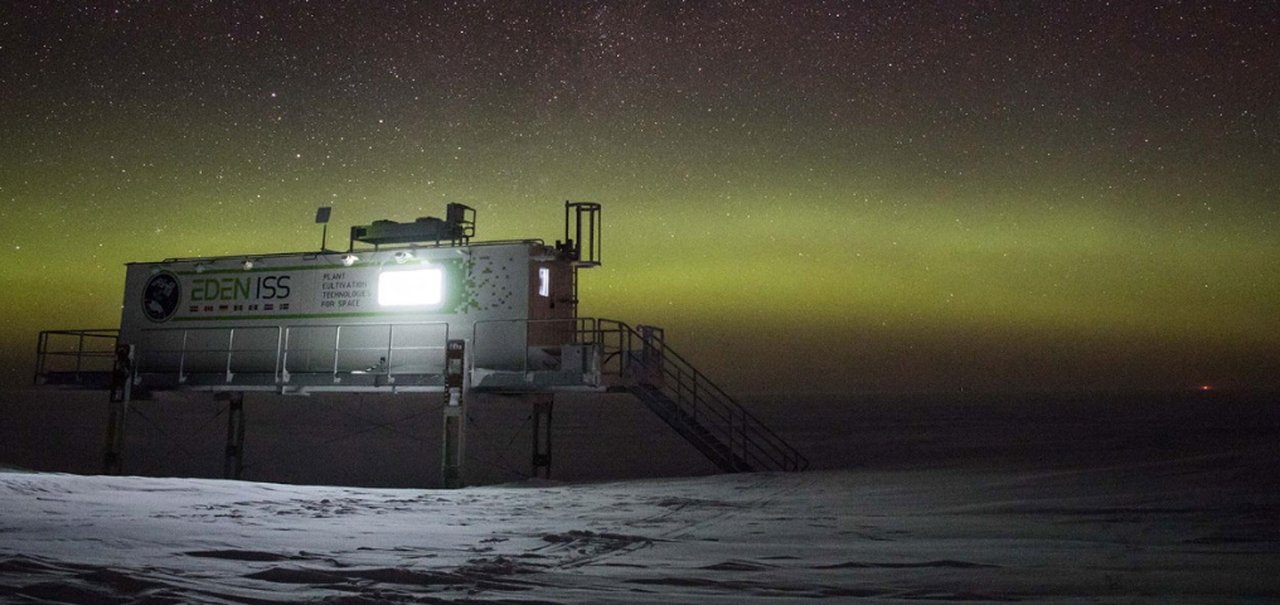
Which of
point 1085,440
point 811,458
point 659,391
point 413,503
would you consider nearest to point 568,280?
point 659,391

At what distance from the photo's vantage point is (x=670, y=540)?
34.7 ft

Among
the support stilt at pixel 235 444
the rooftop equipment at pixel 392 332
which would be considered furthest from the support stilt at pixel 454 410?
the support stilt at pixel 235 444

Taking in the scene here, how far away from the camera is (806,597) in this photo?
7.08 m

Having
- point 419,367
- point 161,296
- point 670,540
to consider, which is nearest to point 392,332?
point 419,367

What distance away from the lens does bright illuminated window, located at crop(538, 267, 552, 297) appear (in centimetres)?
2184

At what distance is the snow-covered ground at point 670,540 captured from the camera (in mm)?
7168

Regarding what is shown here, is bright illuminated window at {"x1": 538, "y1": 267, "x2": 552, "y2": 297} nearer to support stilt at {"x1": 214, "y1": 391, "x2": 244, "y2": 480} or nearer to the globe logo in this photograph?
the globe logo

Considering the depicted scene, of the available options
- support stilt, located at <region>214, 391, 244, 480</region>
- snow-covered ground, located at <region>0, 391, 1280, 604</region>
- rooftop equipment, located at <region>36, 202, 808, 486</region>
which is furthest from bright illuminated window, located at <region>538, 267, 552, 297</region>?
support stilt, located at <region>214, 391, 244, 480</region>

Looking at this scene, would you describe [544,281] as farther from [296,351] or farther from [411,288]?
[296,351]

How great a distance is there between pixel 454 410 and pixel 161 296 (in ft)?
36.0

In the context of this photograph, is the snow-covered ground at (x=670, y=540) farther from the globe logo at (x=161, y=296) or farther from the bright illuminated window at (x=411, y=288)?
the globe logo at (x=161, y=296)

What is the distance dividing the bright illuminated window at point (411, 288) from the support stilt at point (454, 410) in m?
2.54

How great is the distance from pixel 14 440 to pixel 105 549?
195 ft

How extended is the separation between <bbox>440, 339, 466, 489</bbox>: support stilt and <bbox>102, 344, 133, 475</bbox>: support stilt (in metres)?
9.81
